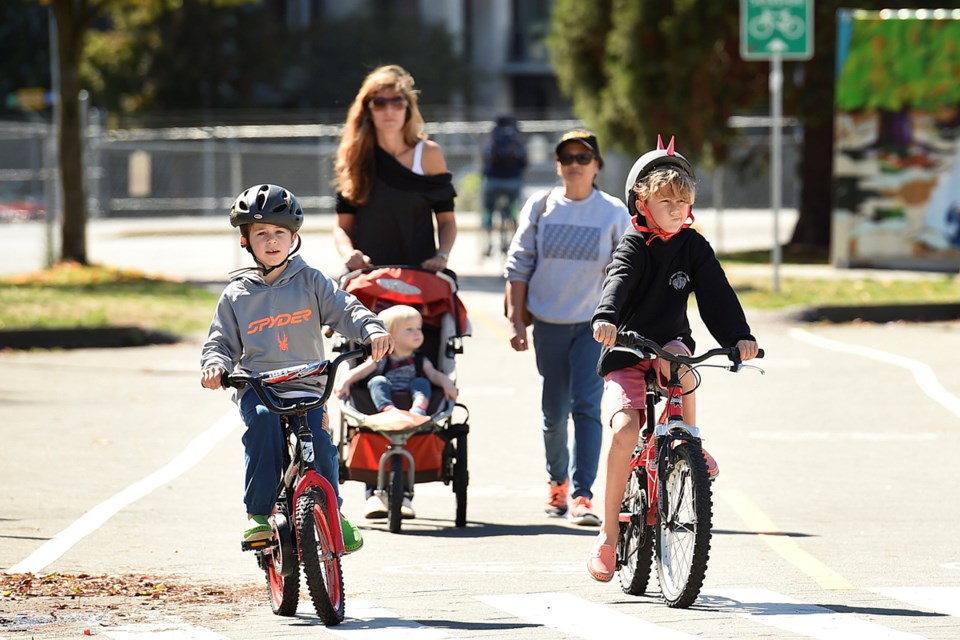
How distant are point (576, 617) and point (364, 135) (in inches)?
145

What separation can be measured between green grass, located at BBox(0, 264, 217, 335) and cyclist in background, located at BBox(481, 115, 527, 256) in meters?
4.77

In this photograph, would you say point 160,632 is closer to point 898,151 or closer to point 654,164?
point 654,164

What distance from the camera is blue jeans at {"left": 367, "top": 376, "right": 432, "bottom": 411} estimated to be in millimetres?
9023

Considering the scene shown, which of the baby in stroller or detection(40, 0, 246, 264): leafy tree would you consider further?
detection(40, 0, 246, 264): leafy tree

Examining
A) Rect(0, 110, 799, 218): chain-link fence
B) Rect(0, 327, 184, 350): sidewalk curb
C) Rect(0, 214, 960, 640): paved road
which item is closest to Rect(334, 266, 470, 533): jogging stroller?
Rect(0, 214, 960, 640): paved road

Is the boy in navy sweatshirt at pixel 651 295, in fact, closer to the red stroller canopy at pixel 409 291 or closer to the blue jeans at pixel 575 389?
the blue jeans at pixel 575 389

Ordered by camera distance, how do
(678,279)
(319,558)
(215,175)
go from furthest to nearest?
(215,175)
(678,279)
(319,558)

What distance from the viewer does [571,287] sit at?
905 cm

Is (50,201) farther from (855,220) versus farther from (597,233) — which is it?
(597,233)

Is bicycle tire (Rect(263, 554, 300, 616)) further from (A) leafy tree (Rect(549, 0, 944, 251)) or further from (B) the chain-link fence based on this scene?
(B) the chain-link fence

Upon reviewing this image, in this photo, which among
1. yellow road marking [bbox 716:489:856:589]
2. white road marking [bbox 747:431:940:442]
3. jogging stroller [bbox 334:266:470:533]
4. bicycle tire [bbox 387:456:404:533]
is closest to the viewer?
yellow road marking [bbox 716:489:856:589]

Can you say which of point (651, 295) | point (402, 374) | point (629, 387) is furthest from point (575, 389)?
point (651, 295)

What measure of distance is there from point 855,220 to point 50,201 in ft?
35.8

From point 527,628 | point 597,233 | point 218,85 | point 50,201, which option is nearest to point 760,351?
point 527,628
